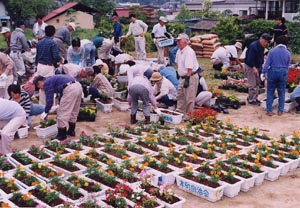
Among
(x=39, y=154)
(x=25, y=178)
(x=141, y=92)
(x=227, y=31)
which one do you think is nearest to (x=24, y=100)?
(x=39, y=154)

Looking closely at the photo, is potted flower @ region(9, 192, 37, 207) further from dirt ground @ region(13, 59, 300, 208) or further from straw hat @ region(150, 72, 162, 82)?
straw hat @ region(150, 72, 162, 82)

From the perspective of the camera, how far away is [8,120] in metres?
5.75

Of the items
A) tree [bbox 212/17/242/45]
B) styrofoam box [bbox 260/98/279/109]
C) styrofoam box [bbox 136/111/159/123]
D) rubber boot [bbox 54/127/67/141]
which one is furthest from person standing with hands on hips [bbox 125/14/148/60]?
Answer: rubber boot [bbox 54/127/67/141]

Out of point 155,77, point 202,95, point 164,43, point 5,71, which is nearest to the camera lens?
point 5,71

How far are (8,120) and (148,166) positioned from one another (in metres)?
2.16

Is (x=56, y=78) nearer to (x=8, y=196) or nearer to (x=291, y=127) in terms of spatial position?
(x=8, y=196)

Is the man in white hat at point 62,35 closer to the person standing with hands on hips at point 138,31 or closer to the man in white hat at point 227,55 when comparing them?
the person standing with hands on hips at point 138,31

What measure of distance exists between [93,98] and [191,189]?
15.1ft

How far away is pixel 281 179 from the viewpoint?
530cm

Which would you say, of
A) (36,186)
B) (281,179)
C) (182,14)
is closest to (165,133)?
(281,179)

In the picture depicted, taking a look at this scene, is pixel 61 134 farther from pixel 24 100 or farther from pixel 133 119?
pixel 133 119

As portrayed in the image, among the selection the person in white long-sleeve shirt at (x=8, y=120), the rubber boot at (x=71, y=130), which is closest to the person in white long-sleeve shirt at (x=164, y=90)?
the rubber boot at (x=71, y=130)

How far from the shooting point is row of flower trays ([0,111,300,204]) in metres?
4.32

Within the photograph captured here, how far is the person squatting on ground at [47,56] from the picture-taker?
7.79m
